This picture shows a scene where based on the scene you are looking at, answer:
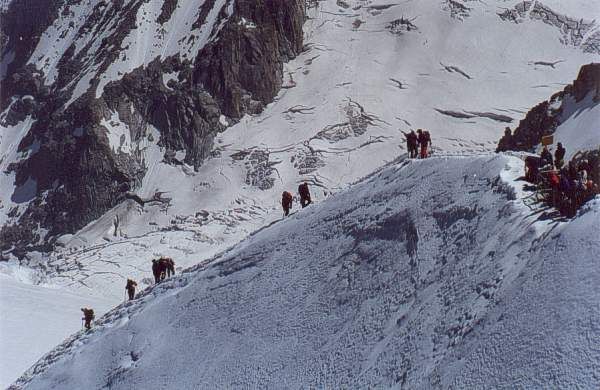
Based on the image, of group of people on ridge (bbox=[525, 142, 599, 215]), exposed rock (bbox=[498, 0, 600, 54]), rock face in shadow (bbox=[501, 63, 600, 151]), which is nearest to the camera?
group of people on ridge (bbox=[525, 142, 599, 215])

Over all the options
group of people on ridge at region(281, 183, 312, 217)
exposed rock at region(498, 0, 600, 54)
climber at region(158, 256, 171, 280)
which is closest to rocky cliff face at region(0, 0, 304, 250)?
exposed rock at region(498, 0, 600, 54)

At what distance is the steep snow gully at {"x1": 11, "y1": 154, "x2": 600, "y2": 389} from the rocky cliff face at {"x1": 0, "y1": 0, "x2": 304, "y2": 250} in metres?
53.0

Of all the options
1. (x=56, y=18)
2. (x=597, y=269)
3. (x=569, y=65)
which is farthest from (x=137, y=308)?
(x=56, y=18)

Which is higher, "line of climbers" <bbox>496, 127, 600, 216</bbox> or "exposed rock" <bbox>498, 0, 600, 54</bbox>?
"line of climbers" <bbox>496, 127, 600, 216</bbox>

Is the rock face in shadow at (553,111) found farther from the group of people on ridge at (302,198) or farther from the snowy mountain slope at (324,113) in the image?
the snowy mountain slope at (324,113)

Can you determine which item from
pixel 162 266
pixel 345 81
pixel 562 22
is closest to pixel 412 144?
pixel 162 266

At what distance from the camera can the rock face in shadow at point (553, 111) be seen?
41875 millimetres

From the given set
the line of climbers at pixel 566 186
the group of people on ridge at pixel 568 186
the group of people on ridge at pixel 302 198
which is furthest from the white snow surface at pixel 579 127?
the group of people on ridge at pixel 568 186

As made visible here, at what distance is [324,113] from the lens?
7850 cm

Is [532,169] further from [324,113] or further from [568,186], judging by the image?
[324,113]

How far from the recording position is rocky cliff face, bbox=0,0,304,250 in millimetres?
79500

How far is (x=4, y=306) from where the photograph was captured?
4191 cm

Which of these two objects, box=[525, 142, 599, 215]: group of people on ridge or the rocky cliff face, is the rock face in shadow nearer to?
box=[525, 142, 599, 215]: group of people on ridge

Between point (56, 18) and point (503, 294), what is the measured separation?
107452 mm
